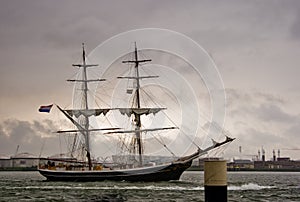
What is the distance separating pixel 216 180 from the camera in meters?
21.8

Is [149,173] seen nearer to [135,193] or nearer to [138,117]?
[138,117]

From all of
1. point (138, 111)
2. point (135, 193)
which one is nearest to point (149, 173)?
point (138, 111)

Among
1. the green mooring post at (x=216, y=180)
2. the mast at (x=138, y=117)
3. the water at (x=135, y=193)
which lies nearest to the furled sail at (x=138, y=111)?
the mast at (x=138, y=117)

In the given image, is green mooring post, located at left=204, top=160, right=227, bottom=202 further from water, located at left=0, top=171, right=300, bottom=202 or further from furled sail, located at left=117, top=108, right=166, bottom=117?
furled sail, located at left=117, top=108, right=166, bottom=117

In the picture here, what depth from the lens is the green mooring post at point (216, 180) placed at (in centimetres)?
2172

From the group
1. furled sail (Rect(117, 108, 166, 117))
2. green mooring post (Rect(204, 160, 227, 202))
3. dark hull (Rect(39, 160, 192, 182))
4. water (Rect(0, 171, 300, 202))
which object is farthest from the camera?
furled sail (Rect(117, 108, 166, 117))

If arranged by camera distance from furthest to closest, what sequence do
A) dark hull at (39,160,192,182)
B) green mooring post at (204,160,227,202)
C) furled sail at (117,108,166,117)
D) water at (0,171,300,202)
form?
1. furled sail at (117,108,166,117)
2. dark hull at (39,160,192,182)
3. water at (0,171,300,202)
4. green mooring post at (204,160,227,202)

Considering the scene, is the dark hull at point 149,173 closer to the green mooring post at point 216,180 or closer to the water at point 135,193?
the water at point 135,193

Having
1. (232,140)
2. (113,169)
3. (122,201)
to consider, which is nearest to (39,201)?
(122,201)

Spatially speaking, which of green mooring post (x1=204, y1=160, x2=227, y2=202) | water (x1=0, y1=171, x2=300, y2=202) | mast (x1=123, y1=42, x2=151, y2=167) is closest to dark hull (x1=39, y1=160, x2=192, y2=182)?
mast (x1=123, y1=42, x2=151, y2=167)

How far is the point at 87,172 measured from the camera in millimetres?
108500

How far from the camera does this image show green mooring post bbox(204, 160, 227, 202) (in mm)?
21719

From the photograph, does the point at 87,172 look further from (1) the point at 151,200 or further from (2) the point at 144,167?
(1) the point at 151,200

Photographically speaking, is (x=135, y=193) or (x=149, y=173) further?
(x=149, y=173)
